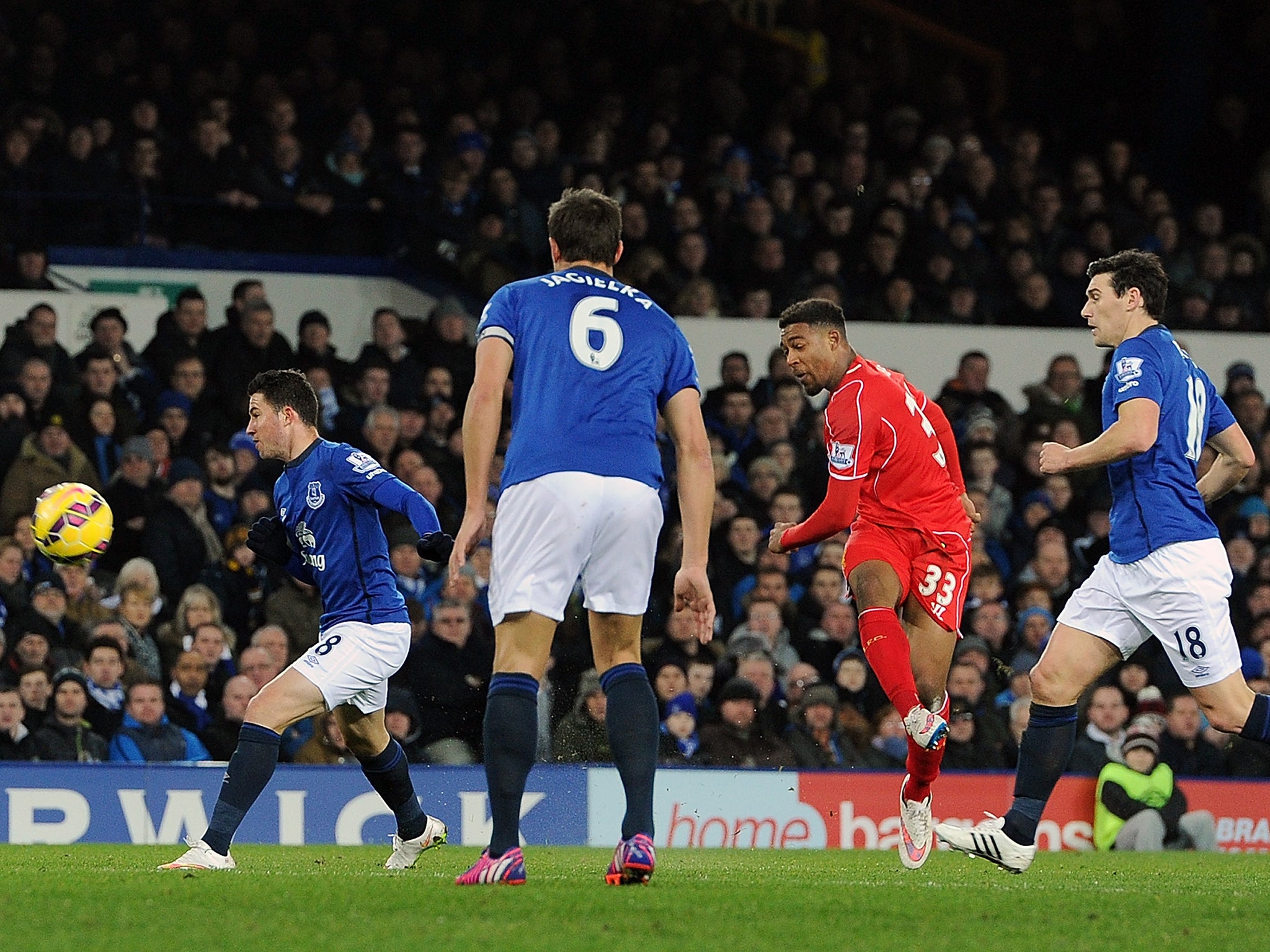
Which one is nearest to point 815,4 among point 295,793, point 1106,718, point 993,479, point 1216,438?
point 993,479

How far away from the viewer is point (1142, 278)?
7137 mm

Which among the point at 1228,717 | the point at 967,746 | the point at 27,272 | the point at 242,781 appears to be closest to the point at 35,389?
the point at 27,272

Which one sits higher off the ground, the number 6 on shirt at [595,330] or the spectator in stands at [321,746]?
the number 6 on shirt at [595,330]

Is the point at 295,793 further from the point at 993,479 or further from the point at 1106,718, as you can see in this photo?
the point at 993,479

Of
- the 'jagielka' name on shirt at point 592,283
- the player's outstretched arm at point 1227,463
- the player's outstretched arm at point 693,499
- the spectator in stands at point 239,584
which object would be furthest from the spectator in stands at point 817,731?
the 'jagielka' name on shirt at point 592,283

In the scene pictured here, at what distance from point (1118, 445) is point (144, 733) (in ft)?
22.2

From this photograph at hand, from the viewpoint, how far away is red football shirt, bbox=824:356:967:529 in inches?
320

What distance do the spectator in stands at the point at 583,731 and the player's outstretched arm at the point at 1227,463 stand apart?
519 centimetres

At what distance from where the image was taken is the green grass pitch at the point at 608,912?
468cm

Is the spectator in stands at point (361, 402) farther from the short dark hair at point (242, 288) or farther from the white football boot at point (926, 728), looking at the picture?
the white football boot at point (926, 728)

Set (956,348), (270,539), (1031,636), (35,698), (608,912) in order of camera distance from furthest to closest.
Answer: (956,348), (1031,636), (35,698), (270,539), (608,912)

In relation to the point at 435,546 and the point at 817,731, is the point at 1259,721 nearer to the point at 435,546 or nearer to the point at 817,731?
the point at 435,546

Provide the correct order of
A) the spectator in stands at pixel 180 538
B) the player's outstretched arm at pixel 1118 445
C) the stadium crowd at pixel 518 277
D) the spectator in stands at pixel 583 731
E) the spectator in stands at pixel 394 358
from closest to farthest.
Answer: the player's outstretched arm at pixel 1118 445, the spectator in stands at pixel 583 731, the stadium crowd at pixel 518 277, the spectator in stands at pixel 180 538, the spectator in stands at pixel 394 358

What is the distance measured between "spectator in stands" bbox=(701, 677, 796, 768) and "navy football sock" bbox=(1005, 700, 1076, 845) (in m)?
4.98
